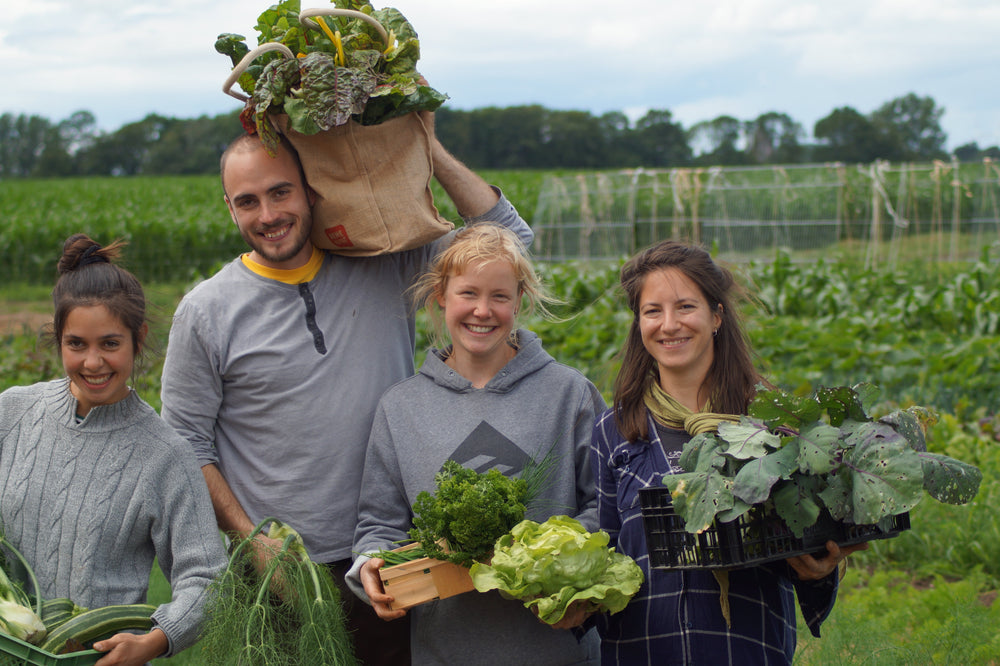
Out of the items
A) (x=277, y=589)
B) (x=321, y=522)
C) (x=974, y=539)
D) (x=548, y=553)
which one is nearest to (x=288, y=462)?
(x=321, y=522)

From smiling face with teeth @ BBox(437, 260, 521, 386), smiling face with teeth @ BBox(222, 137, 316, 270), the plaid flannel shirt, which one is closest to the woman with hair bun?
smiling face with teeth @ BBox(222, 137, 316, 270)

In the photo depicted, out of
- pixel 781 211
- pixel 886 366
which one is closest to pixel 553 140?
pixel 781 211

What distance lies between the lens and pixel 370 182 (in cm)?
302

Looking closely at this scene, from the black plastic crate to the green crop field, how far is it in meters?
0.83

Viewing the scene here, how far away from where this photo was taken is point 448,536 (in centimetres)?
243

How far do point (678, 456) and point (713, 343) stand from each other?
442 mm

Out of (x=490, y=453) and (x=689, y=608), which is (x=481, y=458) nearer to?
(x=490, y=453)

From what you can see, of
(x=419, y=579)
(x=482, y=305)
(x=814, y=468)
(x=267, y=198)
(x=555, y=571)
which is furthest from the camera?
(x=267, y=198)

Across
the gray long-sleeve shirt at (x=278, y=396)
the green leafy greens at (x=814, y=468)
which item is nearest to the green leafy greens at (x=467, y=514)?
the green leafy greens at (x=814, y=468)

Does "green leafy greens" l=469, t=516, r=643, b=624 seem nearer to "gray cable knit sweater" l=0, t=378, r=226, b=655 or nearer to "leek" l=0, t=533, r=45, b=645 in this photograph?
"gray cable knit sweater" l=0, t=378, r=226, b=655

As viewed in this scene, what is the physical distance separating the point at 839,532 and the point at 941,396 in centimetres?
552

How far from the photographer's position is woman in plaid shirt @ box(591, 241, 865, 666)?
2.48 m

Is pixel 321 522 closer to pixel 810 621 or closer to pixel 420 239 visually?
pixel 420 239

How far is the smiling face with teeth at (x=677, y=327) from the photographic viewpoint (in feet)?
8.87
